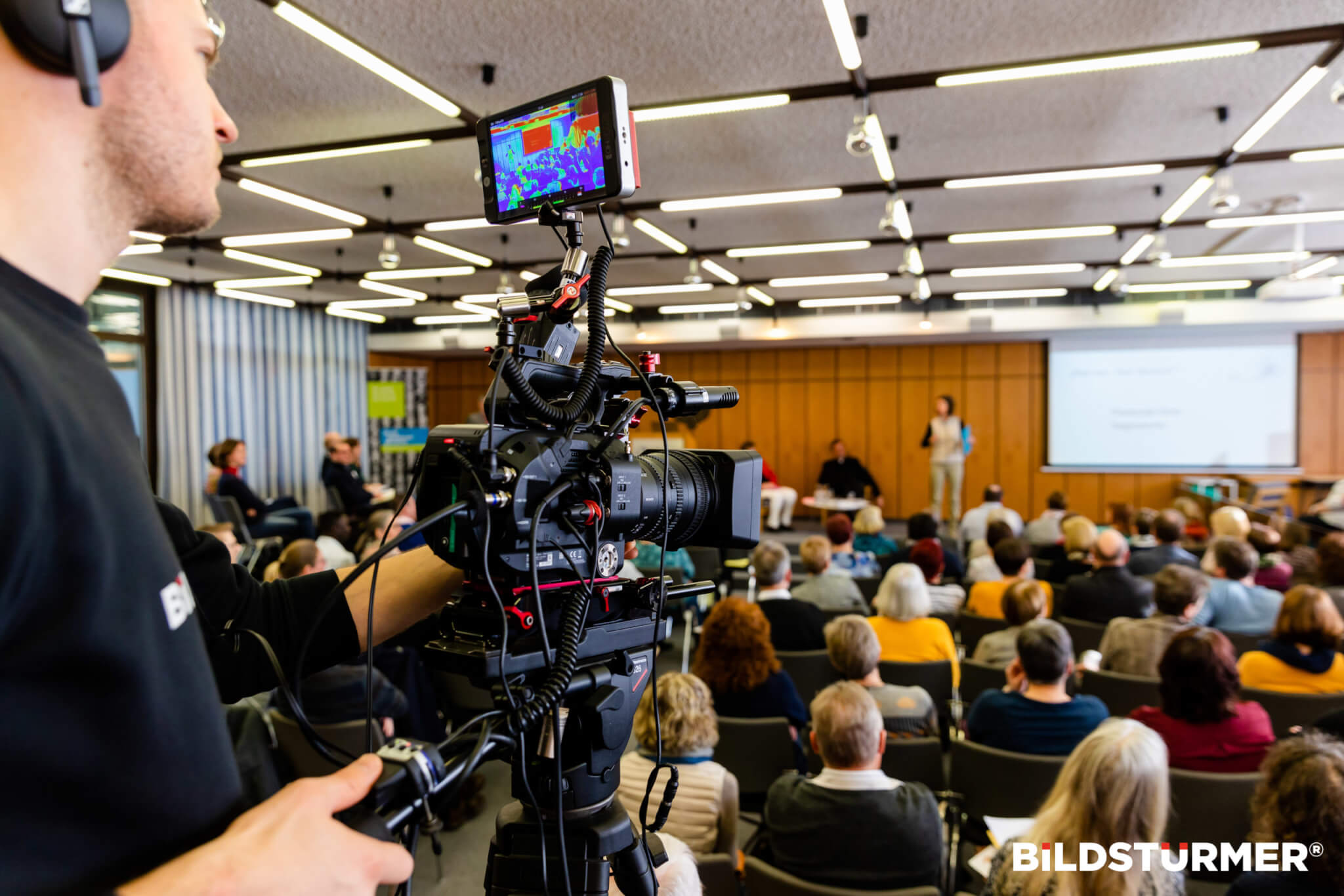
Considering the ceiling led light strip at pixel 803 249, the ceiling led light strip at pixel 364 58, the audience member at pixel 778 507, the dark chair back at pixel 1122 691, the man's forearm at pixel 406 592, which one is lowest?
the audience member at pixel 778 507

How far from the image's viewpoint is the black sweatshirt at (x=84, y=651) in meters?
0.43

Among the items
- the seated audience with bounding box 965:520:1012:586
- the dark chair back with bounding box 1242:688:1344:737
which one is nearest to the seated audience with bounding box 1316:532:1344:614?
the dark chair back with bounding box 1242:688:1344:737

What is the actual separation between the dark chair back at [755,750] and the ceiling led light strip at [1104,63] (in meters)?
3.00

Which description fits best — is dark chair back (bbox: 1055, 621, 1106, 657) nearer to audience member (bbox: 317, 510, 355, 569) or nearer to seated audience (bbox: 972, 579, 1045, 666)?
seated audience (bbox: 972, 579, 1045, 666)

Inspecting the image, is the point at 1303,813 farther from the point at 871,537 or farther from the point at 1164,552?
the point at 871,537

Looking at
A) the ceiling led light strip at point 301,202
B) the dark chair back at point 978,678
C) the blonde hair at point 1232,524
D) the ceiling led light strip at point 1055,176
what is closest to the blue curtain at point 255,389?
Answer: the ceiling led light strip at point 301,202

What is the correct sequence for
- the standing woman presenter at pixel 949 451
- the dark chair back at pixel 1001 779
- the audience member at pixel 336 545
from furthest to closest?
1. the standing woman presenter at pixel 949 451
2. the audience member at pixel 336 545
3. the dark chair back at pixel 1001 779

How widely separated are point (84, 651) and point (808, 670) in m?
3.11

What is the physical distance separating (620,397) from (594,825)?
1.66 feet

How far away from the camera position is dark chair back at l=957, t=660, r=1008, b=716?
9.88 feet

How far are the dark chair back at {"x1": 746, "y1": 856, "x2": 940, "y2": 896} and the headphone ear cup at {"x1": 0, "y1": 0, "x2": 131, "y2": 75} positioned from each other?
1629mm

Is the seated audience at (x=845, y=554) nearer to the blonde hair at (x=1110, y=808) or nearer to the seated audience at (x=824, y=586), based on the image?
the seated audience at (x=824, y=586)

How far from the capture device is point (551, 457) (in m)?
0.83

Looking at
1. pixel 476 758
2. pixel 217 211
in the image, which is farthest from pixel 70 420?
pixel 476 758
